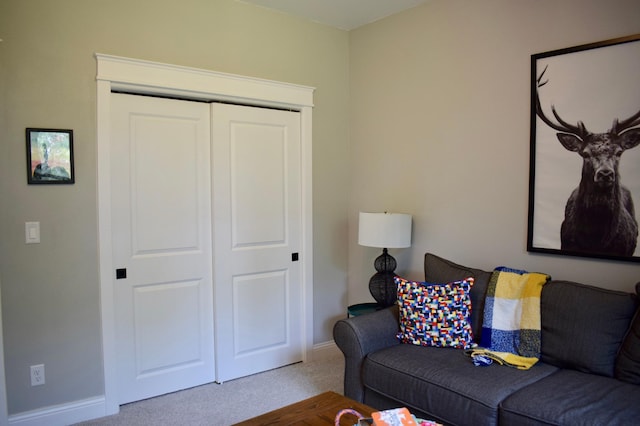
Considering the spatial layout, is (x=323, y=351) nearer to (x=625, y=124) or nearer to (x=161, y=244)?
(x=161, y=244)

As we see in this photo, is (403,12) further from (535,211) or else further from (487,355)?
(487,355)

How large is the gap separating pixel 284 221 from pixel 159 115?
122cm

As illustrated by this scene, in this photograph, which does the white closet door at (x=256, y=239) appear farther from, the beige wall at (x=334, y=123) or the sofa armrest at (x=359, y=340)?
the sofa armrest at (x=359, y=340)

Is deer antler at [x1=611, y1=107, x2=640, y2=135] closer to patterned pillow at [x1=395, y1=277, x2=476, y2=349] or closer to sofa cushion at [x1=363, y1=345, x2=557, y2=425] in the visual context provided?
patterned pillow at [x1=395, y1=277, x2=476, y2=349]

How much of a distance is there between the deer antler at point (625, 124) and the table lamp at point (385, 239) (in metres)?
1.36

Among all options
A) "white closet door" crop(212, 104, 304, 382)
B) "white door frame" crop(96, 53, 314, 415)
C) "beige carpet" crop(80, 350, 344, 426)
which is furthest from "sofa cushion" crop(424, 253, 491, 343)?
"white door frame" crop(96, 53, 314, 415)

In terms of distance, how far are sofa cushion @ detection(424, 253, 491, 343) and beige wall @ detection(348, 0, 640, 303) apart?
0.26 meters

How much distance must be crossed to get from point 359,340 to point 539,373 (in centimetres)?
93

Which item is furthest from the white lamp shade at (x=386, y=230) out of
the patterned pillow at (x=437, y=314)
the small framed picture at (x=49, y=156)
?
the small framed picture at (x=49, y=156)

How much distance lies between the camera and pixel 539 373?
7.32 feet

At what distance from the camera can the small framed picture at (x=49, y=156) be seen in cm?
257

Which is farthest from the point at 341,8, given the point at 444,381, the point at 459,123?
→ the point at 444,381

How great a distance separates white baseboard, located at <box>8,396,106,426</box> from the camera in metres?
2.59

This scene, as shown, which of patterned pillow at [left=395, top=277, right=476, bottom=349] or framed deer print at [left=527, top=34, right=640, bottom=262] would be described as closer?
framed deer print at [left=527, top=34, right=640, bottom=262]
